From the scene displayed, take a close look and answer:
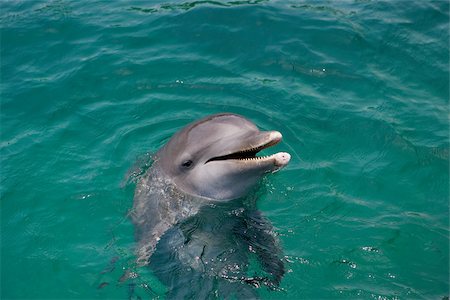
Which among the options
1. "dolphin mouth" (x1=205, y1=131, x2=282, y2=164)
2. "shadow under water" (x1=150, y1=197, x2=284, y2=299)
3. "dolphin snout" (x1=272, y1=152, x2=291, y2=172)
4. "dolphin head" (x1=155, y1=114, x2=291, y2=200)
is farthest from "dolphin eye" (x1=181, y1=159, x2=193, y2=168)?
"dolphin snout" (x1=272, y1=152, x2=291, y2=172)

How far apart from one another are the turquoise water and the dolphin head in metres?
1.16

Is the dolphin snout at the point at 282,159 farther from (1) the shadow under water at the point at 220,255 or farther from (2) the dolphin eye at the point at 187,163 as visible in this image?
(2) the dolphin eye at the point at 187,163

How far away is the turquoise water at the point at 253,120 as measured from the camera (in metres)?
7.04

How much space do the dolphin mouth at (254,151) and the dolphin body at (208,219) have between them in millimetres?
13

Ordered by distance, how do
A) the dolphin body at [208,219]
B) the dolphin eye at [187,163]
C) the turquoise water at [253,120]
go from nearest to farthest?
the dolphin body at [208,219], the dolphin eye at [187,163], the turquoise water at [253,120]

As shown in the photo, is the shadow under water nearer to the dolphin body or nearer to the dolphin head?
the dolphin body

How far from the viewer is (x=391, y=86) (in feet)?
35.0

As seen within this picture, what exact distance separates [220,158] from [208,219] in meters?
0.92

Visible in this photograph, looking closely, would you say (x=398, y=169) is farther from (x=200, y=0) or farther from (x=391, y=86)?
(x=200, y=0)

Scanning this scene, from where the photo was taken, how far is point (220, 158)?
6512mm

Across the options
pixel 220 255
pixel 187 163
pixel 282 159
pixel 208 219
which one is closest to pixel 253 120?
pixel 187 163

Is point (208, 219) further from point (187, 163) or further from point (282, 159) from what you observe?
point (282, 159)

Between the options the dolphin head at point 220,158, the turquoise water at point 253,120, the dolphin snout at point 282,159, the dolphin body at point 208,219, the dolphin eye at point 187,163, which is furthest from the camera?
the turquoise water at point 253,120

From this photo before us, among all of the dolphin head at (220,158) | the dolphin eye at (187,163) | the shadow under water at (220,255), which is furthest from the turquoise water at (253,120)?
the dolphin eye at (187,163)
